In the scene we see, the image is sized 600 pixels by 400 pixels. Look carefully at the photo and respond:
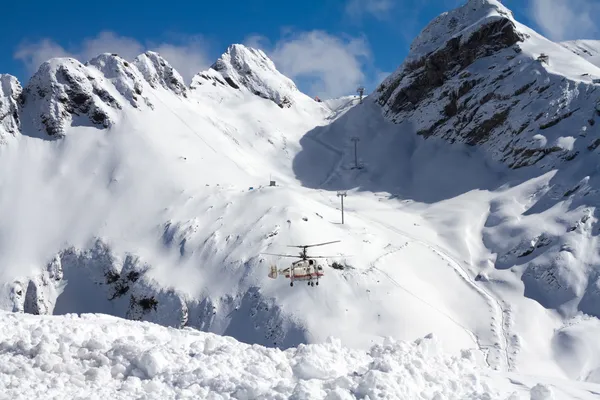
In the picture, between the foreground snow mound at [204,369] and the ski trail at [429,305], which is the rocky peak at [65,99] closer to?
the ski trail at [429,305]

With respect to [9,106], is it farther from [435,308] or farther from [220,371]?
[220,371]

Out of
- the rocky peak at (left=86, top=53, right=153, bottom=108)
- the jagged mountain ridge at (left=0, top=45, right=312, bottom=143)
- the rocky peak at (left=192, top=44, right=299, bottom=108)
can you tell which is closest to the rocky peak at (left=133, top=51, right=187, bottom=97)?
the jagged mountain ridge at (left=0, top=45, right=312, bottom=143)

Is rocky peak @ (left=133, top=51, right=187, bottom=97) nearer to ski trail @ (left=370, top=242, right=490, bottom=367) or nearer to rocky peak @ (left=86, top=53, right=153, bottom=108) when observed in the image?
rocky peak @ (left=86, top=53, right=153, bottom=108)

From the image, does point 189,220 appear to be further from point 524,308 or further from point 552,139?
point 552,139

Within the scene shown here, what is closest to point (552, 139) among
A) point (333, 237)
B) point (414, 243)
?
point (414, 243)

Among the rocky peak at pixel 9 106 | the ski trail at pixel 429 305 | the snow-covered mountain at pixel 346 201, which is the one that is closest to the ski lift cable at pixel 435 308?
the ski trail at pixel 429 305
